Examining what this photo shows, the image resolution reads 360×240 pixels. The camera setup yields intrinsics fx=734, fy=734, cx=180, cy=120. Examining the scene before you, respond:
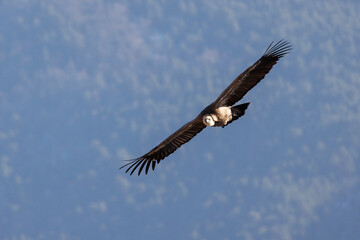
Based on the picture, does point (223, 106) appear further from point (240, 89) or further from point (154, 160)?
point (154, 160)

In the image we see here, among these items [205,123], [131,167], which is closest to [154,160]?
[131,167]

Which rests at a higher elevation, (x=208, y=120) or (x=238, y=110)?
(x=208, y=120)

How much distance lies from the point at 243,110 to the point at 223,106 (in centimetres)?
60

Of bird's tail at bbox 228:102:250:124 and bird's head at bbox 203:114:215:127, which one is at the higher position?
bird's head at bbox 203:114:215:127

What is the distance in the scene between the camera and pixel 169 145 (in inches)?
912

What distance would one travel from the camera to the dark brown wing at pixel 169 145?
22859 millimetres

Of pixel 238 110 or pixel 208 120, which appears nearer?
pixel 208 120

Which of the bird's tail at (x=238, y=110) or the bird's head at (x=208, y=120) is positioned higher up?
the bird's head at (x=208, y=120)

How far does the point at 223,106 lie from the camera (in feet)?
71.5

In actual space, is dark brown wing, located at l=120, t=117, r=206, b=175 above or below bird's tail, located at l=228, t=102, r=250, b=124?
above

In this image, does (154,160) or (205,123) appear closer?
(205,123)

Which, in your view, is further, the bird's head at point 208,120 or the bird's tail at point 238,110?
the bird's tail at point 238,110

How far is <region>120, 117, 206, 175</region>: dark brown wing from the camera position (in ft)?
75.0

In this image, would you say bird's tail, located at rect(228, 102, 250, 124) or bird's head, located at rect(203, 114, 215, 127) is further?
bird's tail, located at rect(228, 102, 250, 124)
